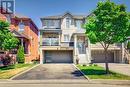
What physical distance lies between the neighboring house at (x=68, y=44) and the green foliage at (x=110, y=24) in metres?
19.4

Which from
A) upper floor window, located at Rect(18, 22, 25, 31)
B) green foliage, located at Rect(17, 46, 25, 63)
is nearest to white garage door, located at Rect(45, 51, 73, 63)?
upper floor window, located at Rect(18, 22, 25, 31)

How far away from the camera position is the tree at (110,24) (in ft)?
83.0

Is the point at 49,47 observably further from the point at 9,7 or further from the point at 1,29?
the point at 1,29

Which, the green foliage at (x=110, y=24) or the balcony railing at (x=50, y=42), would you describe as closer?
the green foliage at (x=110, y=24)

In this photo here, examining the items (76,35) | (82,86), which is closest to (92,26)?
(82,86)

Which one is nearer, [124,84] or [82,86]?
[82,86]

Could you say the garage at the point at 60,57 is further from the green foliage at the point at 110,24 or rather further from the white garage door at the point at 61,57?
the green foliage at the point at 110,24

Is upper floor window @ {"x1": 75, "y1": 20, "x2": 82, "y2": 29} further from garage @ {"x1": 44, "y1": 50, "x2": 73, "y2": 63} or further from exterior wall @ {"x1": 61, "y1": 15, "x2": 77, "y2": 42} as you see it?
garage @ {"x1": 44, "y1": 50, "x2": 73, "y2": 63}

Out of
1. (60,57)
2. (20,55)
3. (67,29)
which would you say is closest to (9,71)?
(20,55)

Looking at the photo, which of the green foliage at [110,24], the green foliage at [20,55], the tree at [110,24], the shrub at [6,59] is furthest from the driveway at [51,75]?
the green foliage at [20,55]

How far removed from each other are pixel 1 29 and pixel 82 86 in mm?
15964

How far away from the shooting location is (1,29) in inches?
1209

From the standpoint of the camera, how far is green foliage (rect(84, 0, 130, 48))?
25.3 meters

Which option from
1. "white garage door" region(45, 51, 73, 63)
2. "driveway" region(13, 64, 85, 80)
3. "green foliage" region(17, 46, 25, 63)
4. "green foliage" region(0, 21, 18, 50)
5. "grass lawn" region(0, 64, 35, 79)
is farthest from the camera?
"white garage door" region(45, 51, 73, 63)
